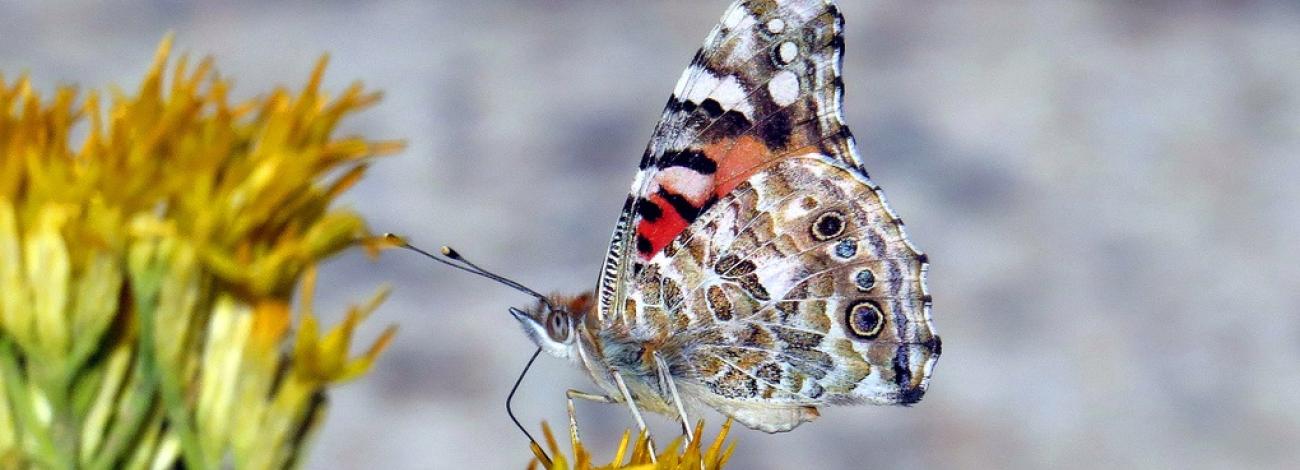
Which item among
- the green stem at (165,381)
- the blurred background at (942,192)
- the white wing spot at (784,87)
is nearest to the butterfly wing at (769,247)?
the white wing spot at (784,87)

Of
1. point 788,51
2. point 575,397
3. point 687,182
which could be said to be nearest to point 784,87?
point 788,51

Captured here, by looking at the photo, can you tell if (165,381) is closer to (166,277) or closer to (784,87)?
(166,277)

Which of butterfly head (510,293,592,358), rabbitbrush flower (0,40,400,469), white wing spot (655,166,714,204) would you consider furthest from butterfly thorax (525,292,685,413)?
rabbitbrush flower (0,40,400,469)

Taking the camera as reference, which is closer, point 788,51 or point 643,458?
point 643,458

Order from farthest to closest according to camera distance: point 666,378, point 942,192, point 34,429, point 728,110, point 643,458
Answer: point 942,192 < point 728,110 < point 666,378 < point 643,458 < point 34,429

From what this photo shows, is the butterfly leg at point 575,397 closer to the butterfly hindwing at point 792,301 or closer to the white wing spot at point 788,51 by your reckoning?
the butterfly hindwing at point 792,301

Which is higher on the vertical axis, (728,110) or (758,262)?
(728,110)

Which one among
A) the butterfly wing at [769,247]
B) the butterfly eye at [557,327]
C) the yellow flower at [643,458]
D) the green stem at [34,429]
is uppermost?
the butterfly wing at [769,247]

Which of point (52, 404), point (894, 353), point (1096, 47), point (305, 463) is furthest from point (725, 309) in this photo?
point (1096, 47)
